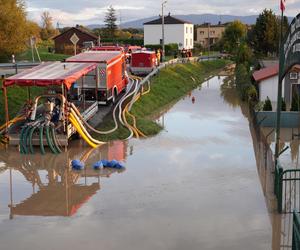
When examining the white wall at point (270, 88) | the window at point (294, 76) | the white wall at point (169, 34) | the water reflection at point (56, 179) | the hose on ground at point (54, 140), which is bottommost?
the water reflection at point (56, 179)

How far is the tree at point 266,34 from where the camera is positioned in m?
63.6

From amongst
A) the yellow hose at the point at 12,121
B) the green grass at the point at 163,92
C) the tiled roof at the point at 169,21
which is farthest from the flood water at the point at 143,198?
the tiled roof at the point at 169,21

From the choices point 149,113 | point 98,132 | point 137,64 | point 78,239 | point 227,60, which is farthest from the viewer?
point 227,60

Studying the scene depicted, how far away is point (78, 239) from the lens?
42.0 ft

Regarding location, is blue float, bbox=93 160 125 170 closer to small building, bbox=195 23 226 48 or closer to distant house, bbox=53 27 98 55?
distant house, bbox=53 27 98 55

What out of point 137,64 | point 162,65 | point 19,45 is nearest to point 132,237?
point 19,45

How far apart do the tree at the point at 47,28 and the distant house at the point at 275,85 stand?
6890 centimetres

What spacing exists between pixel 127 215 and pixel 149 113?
17601mm

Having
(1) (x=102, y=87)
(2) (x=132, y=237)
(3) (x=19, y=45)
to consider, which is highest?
(3) (x=19, y=45)

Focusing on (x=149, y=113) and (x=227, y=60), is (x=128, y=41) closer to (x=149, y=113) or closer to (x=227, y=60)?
(x=227, y=60)

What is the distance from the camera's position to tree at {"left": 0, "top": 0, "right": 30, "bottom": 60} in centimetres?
3741

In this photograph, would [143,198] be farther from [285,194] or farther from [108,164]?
[285,194]

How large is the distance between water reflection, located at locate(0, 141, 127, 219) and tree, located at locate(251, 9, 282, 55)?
1757 inches

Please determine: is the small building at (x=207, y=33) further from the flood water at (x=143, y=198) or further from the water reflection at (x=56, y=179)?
the water reflection at (x=56, y=179)
